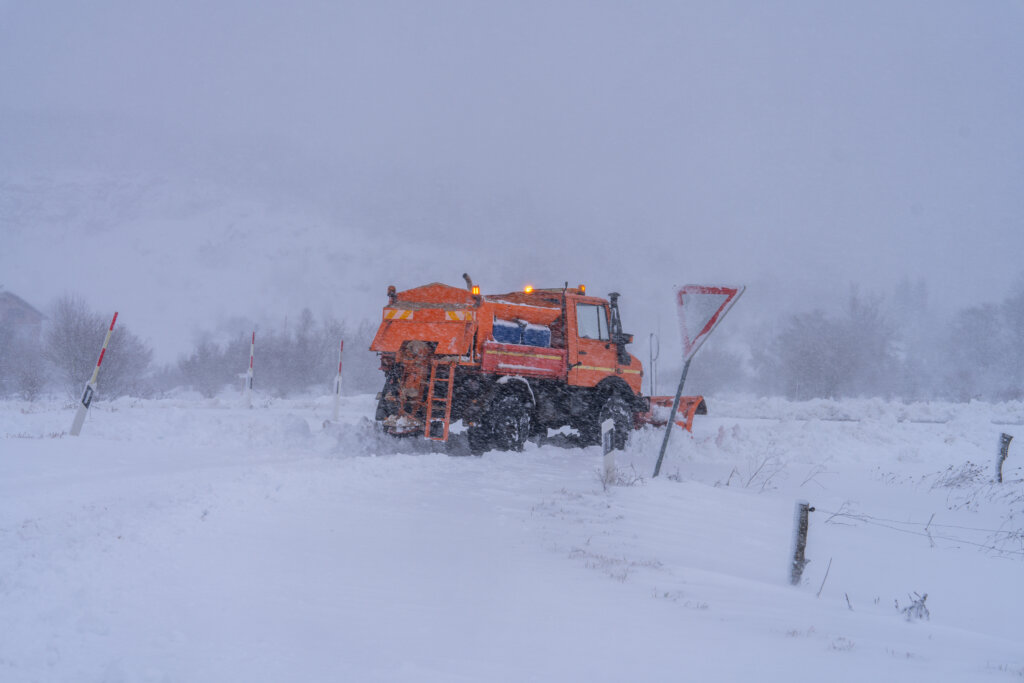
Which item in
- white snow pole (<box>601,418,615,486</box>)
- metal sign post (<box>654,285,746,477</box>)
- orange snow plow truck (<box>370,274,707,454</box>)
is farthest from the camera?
orange snow plow truck (<box>370,274,707,454</box>)

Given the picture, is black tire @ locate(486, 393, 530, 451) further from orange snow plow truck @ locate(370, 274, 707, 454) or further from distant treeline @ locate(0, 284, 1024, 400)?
distant treeline @ locate(0, 284, 1024, 400)

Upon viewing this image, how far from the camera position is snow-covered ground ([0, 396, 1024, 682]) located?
262 cm

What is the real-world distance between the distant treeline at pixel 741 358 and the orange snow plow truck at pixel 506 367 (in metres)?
13.7

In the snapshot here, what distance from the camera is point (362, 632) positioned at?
2826 millimetres

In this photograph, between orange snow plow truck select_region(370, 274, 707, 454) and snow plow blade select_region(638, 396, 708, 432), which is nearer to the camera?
orange snow plow truck select_region(370, 274, 707, 454)

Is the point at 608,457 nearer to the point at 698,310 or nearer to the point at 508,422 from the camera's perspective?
the point at 698,310

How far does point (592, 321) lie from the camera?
11695mm

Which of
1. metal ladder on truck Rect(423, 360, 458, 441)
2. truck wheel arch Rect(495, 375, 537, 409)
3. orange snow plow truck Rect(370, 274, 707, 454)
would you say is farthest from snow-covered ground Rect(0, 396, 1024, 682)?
truck wheel arch Rect(495, 375, 537, 409)

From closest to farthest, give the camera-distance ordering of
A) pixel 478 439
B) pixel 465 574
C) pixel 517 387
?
pixel 465 574 → pixel 478 439 → pixel 517 387

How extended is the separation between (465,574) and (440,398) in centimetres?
611

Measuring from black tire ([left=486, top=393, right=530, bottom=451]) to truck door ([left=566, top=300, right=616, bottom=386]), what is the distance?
1.24 m

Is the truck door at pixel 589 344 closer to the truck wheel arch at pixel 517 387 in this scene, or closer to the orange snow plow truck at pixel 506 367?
the orange snow plow truck at pixel 506 367

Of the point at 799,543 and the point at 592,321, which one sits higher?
the point at 592,321

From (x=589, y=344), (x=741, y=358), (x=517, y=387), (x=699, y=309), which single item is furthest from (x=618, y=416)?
(x=741, y=358)
